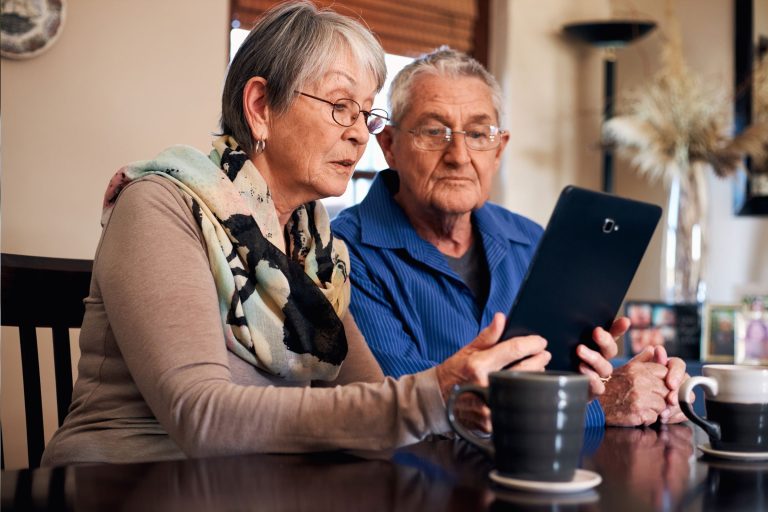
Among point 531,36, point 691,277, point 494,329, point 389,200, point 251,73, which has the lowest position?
point 691,277

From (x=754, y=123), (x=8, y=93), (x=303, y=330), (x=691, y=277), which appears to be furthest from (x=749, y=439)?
(x=754, y=123)

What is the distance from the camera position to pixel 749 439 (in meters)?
1.12

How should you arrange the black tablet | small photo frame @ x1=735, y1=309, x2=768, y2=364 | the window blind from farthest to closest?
1. the window blind
2. small photo frame @ x1=735, y1=309, x2=768, y2=364
3. the black tablet

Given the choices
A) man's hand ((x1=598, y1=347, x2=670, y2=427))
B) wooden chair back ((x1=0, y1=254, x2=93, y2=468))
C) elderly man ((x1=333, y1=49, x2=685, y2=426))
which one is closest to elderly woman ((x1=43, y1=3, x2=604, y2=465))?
wooden chair back ((x1=0, y1=254, x2=93, y2=468))

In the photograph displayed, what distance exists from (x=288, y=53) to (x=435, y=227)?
67 centimetres

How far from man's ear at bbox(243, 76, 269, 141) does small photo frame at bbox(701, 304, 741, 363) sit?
2292 millimetres

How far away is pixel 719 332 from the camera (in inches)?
132

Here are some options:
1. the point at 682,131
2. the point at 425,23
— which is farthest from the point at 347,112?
the point at 682,131

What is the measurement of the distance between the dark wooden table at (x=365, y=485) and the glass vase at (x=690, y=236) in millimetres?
2957

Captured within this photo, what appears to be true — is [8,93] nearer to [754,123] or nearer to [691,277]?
[691,277]

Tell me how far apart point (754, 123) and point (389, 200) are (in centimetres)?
266

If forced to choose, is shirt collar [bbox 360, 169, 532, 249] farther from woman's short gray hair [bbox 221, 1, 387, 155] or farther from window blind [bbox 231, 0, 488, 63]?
window blind [bbox 231, 0, 488, 63]

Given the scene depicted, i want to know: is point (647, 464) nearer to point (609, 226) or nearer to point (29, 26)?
point (609, 226)

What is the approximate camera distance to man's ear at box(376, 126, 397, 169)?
213 centimetres
